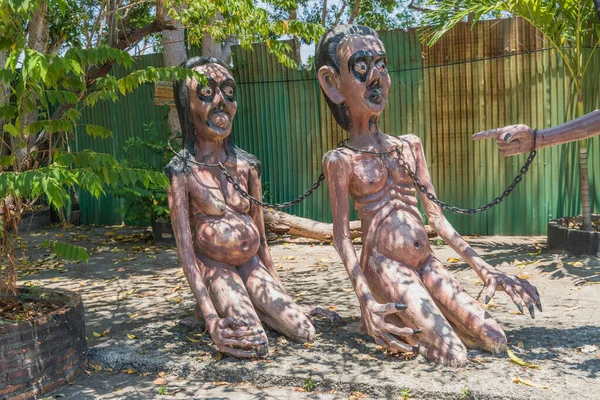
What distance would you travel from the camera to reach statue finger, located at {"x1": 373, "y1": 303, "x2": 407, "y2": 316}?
429 centimetres

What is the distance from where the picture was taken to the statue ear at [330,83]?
496 centimetres

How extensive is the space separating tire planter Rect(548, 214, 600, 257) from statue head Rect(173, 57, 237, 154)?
4.66 metres

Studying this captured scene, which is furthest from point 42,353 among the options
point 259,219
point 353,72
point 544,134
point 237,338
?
point 544,134

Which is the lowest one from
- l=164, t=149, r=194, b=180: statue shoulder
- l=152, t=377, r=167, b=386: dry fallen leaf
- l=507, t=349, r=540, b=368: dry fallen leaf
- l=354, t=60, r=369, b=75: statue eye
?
l=152, t=377, r=167, b=386: dry fallen leaf

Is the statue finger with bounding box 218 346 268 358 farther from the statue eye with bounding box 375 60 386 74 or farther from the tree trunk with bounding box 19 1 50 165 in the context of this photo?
the statue eye with bounding box 375 60 386 74

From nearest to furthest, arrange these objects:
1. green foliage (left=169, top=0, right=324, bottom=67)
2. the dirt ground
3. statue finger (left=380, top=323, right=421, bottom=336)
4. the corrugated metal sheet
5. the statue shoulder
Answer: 1. the dirt ground
2. statue finger (left=380, top=323, right=421, bottom=336)
3. the statue shoulder
4. green foliage (left=169, top=0, right=324, bottom=67)
5. the corrugated metal sheet

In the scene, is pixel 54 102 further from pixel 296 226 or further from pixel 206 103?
pixel 296 226

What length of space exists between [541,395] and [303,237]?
21.3 feet

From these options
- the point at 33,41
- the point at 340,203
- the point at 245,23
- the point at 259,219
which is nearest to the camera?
the point at 340,203

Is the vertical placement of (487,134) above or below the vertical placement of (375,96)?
below

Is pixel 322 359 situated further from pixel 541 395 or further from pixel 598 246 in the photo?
pixel 598 246

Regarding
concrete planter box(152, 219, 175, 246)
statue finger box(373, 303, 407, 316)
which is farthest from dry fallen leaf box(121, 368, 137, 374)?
concrete planter box(152, 219, 175, 246)

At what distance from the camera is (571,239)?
26.1 feet

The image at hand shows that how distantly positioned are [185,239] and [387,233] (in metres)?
1.46
